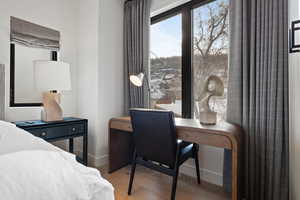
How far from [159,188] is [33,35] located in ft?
7.53

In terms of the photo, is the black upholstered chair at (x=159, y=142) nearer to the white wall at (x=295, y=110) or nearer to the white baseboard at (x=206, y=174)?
the white baseboard at (x=206, y=174)

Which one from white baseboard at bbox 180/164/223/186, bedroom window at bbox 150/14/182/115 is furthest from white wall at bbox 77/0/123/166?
white baseboard at bbox 180/164/223/186

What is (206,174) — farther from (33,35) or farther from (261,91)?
(33,35)

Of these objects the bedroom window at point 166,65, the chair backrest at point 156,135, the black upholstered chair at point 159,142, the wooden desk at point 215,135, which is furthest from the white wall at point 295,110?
the bedroom window at point 166,65

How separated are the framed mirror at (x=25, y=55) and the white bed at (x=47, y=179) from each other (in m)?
1.57

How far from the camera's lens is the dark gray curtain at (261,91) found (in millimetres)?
1392

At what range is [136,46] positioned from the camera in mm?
2455

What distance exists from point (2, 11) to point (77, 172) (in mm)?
2238

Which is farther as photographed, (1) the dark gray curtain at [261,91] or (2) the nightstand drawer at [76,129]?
(2) the nightstand drawer at [76,129]

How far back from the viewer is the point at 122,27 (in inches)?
104

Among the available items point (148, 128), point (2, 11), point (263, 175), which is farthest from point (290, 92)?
point (2, 11)

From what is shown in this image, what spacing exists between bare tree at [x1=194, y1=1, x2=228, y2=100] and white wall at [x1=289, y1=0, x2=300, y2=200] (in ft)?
1.99

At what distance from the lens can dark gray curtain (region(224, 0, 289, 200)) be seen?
1392 millimetres

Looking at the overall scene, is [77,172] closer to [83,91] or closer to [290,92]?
[290,92]
